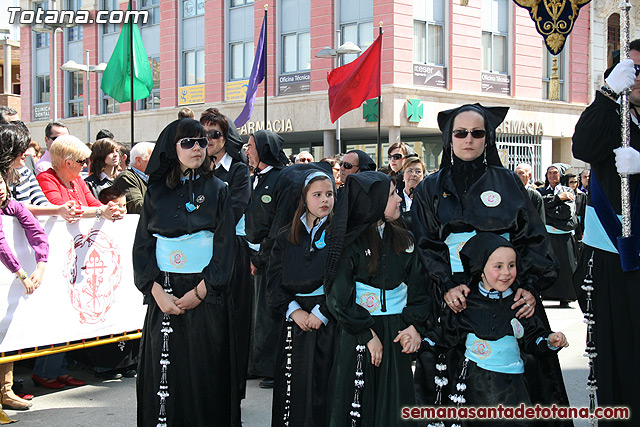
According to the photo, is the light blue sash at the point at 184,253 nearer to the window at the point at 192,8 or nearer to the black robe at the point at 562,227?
the black robe at the point at 562,227

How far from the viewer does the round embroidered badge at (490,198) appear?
4242 mm

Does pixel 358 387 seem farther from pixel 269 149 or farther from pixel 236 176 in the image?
pixel 269 149

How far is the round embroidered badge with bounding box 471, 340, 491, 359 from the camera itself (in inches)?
163

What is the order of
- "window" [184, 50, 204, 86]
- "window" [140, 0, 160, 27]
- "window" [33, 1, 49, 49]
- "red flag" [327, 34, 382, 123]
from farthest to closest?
Result: "window" [33, 1, 49, 49], "window" [140, 0, 160, 27], "window" [184, 50, 204, 86], "red flag" [327, 34, 382, 123]

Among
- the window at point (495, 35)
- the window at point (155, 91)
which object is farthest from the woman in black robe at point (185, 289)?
the window at point (155, 91)

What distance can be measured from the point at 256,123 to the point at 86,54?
34.9 ft

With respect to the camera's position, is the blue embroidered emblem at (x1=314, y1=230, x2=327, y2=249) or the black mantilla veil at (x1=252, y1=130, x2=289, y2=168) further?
the black mantilla veil at (x1=252, y1=130, x2=289, y2=168)

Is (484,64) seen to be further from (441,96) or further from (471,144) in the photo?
(471,144)

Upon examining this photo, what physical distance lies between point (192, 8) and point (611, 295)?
84.7 ft

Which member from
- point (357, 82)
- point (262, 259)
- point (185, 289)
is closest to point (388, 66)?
point (357, 82)

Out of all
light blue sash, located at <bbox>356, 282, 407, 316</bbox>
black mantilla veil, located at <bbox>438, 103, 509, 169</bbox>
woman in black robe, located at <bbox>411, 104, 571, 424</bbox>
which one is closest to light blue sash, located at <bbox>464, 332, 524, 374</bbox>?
woman in black robe, located at <bbox>411, 104, 571, 424</bbox>

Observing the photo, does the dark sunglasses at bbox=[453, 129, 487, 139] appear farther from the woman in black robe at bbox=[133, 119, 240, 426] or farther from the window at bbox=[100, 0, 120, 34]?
the window at bbox=[100, 0, 120, 34]

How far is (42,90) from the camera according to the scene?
113ft

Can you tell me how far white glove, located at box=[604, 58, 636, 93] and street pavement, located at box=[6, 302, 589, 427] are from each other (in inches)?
102
